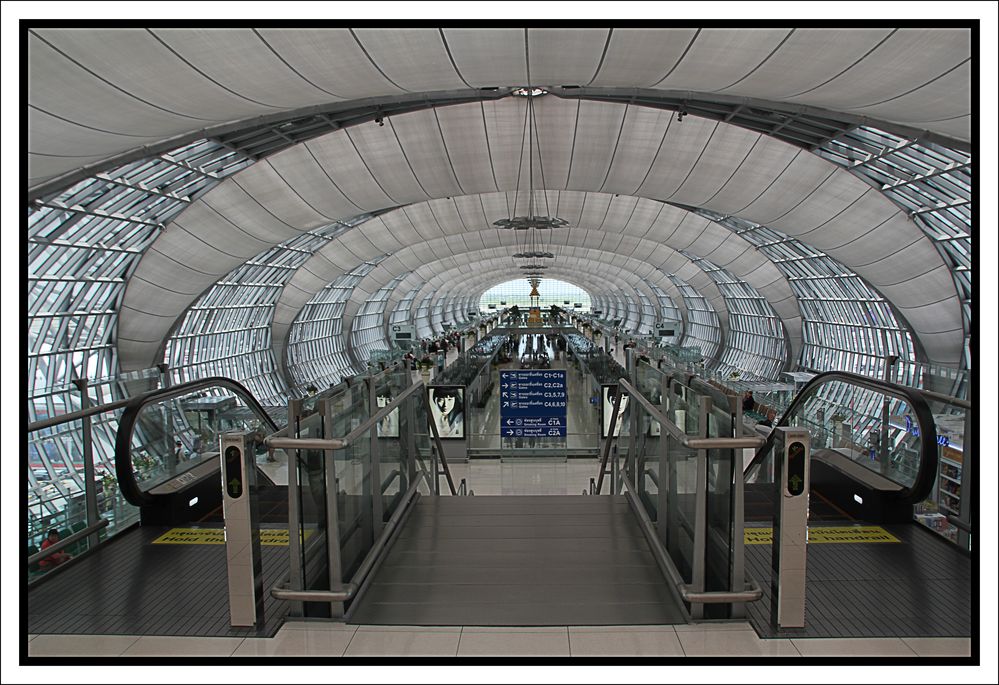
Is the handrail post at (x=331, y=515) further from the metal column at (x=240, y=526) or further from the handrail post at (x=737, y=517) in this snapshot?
the handrail post at (x=737, y=517)

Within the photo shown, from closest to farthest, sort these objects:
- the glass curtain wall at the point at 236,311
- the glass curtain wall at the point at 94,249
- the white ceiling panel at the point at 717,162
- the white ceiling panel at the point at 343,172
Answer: the glass curtain wall at the point at 94,249 < the white ceiling panel at the point at 717,162 < the white ceiling panel at the point at 343,172 < the glass curtain wall at the point at 236,311

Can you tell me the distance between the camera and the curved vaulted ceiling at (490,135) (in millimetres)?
11445

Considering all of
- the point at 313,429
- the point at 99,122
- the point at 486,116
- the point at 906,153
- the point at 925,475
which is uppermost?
the point at 486,116

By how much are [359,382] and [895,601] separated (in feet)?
13.1

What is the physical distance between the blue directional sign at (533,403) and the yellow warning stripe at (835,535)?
32.8 feet

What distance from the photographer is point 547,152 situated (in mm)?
27703

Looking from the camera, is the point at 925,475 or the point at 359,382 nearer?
the point at 359,382

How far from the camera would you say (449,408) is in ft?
62.5

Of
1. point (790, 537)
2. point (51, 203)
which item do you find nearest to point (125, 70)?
point (790, 537)

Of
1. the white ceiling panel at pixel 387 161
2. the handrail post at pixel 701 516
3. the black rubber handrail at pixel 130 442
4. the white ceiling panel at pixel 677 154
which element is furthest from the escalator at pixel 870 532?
the white ceiling panel at pixel 387 161

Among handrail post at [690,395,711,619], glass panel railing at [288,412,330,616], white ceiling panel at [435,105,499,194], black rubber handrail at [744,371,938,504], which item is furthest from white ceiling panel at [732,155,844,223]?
glass panel railing at [288,412,330,616]

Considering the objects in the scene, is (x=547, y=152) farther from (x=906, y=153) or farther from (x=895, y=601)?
(x=895, y=601)

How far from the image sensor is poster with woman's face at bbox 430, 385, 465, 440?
61.7 feet

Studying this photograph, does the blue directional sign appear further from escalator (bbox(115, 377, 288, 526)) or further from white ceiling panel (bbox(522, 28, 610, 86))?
escalator (bbox(115, 377, 288, 526))
